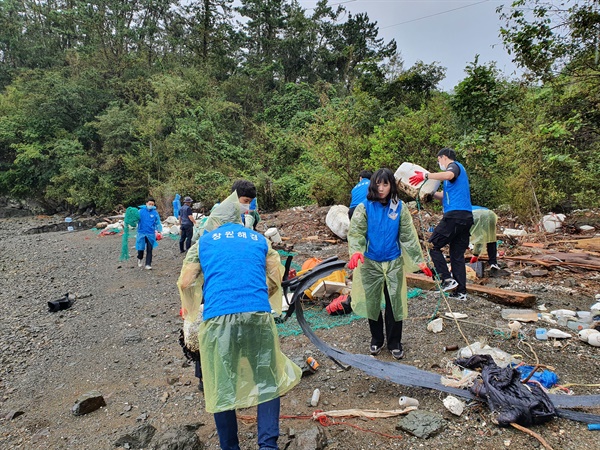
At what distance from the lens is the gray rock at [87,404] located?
310 centimetres

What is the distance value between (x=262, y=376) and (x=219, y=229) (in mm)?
911

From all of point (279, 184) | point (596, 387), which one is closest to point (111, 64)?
point (279, 184)

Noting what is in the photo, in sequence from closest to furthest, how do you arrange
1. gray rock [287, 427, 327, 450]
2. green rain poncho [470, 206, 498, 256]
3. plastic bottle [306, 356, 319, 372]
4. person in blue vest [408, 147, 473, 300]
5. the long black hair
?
1. gray rock [287, 427, 327, 450]
2. the long black hair
3. plastic bottle [306, 356, 319, 372]
4. person in blue vest [408, 147, 473, 300]
5. green rain poncho [470, 206, 498, 256]

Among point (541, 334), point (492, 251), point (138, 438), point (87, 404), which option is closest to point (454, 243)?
point (541, 334)

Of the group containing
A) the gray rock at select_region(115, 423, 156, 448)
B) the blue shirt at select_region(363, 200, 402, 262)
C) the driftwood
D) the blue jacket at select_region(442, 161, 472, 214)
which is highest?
the blue jacket at select_region(442, 161, 472, 214)

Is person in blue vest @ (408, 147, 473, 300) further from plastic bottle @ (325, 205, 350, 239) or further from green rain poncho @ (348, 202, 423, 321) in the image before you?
plastic bottle @ (325, 205, 350, 239)

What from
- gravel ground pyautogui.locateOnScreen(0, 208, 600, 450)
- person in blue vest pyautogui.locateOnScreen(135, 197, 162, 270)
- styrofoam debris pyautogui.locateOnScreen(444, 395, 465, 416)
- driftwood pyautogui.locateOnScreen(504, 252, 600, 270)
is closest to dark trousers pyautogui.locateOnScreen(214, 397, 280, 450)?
gravel ground pyautogui.locateOnScreen(0, 208, 600, 450)

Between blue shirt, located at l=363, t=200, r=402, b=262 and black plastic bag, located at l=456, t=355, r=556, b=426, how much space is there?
3.72ft

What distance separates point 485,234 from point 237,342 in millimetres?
4963

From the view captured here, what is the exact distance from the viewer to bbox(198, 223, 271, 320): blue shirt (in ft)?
6.75

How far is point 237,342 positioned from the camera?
2000mm

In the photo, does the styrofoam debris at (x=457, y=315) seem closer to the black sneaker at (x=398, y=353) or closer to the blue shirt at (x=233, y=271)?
the black sneaker at (x=398, y=353)

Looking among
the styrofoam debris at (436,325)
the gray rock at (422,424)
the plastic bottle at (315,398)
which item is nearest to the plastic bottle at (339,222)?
the styrofoam debris at (436,325)

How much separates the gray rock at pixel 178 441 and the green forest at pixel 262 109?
5601 mm
